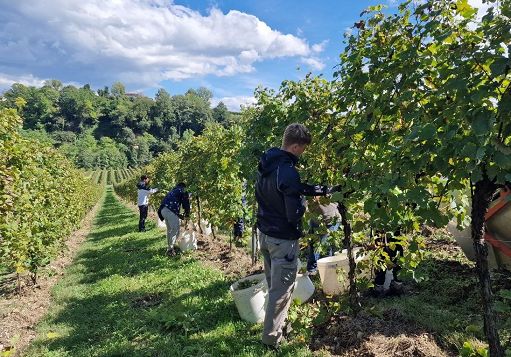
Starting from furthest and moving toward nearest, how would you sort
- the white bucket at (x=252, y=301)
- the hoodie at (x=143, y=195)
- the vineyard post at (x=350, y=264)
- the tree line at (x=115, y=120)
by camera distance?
the tree line at (x=115, y=120) → the hoodie at (x=143, y=195) → the white bucket at (x=252, y=301) → the vineyard post at (x=350, y=264)

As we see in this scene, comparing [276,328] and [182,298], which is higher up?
[276,328]

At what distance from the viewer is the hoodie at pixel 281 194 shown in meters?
3.59

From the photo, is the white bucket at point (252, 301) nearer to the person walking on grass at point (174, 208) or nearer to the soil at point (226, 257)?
the soil at point (226, 257)

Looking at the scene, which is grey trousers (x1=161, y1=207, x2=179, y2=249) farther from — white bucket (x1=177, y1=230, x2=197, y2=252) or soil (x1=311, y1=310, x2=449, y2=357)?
soil (x1=311, y1=310, x2=449, y2=357)

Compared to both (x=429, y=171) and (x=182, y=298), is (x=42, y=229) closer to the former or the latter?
(x=182, y=298)

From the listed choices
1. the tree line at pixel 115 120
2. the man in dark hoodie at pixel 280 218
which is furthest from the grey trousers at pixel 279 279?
the tree line at pixel 115 120

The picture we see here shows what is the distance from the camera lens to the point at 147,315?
559cm

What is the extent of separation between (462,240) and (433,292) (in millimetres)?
1632

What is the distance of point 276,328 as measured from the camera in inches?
155

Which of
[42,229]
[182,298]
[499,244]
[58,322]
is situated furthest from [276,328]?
[42,229]

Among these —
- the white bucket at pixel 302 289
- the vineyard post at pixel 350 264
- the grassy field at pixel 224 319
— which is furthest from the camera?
the white bucket at pixel 302 289

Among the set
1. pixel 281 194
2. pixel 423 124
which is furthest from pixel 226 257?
pixel 423 124

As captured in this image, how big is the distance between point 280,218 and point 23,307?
557cm

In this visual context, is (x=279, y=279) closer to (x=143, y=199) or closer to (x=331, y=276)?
(x=331, y=276)
